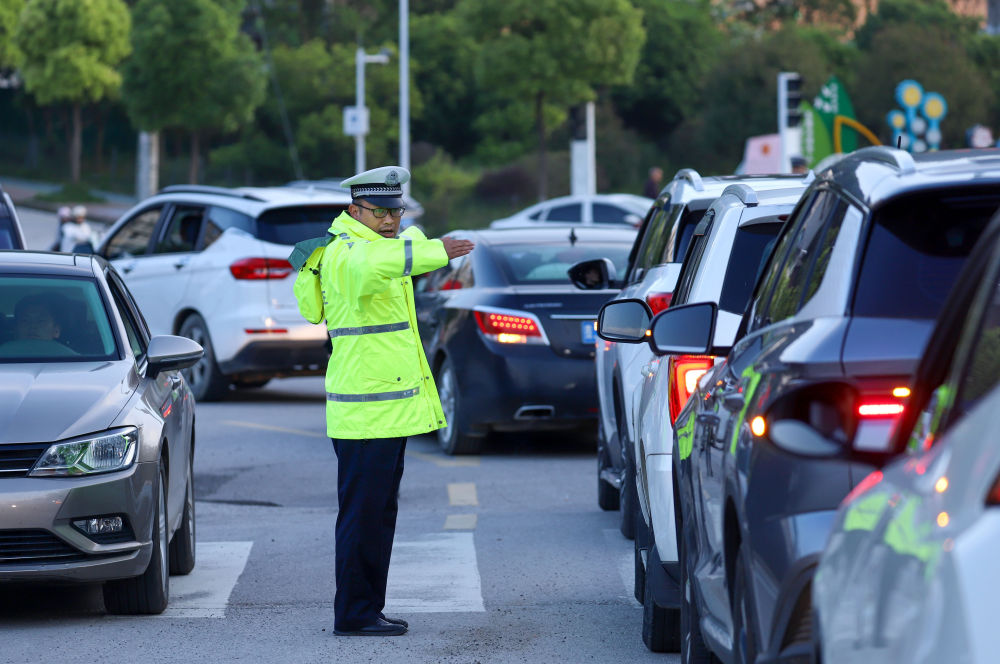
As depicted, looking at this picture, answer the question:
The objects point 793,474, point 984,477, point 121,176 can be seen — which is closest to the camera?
point 984,477

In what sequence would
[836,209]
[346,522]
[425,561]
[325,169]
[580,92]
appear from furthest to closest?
[325,169] < [580,92] < [425,561] < [346,522] < [836,209]

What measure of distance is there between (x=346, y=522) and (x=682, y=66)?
6918 centimetres

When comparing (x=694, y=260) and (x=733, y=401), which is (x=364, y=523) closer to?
(x=694, y=260)

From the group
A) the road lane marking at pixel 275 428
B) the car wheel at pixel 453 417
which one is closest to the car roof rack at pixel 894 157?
the car wheel at pixel 453 417

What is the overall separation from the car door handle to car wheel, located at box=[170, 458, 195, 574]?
13.2ft

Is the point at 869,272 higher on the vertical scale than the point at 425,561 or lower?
higher

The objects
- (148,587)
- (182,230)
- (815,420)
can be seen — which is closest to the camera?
(815,420)

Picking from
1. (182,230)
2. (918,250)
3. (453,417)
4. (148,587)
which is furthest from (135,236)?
(918,250)

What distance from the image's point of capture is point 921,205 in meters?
4.04

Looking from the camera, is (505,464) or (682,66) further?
(682,66)

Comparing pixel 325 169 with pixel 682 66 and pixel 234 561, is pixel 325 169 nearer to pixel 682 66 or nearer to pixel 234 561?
pixel 682 66

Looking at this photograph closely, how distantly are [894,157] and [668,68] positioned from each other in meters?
70.9

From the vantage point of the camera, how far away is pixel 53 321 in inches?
310

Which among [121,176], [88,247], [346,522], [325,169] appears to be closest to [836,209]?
[346,522]
